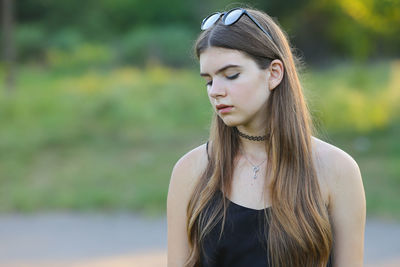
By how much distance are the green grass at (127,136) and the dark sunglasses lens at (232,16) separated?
183 inches

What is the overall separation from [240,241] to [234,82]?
536mm

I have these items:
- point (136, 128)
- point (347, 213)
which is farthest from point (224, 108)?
point (136, 128)

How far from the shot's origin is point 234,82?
1993 mm

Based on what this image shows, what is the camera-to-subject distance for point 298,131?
2.14 metres

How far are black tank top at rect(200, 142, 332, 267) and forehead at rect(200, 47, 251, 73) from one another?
Answer: 1.61ft

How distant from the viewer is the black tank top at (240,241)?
6.71 feet

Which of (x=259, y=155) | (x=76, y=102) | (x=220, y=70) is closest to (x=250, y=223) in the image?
(x=259, y=155)

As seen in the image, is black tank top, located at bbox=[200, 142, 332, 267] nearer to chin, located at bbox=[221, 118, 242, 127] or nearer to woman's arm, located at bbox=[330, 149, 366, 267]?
woman's arm, located at bbox=[330, 149, 366, 267]

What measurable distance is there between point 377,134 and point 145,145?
11.7 ft

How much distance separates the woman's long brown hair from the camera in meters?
2.01

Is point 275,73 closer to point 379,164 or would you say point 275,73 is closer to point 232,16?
point 232,16

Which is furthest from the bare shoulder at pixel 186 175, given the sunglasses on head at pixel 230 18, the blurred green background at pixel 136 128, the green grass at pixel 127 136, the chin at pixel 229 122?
the green grass at pixel 127 136

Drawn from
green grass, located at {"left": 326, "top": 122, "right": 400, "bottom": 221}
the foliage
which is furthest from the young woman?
the foliage

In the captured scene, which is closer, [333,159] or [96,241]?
[333,159]
